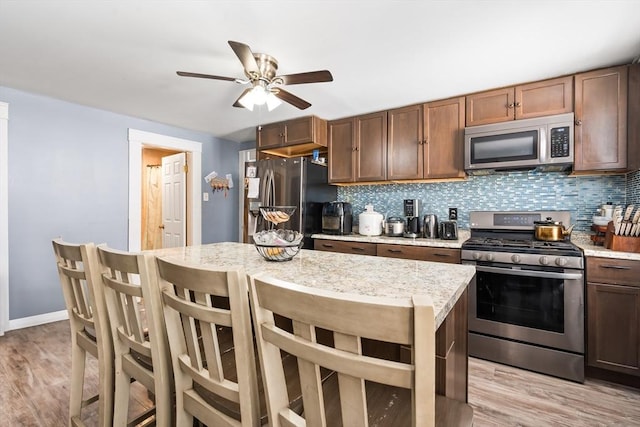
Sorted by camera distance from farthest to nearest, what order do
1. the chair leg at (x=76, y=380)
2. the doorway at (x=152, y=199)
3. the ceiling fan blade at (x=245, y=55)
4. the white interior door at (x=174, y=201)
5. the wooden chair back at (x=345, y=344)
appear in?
the doorway at (x=152, y=199) → the white interior door at (x=174, y=201) → the ceiling fan blade at (x=245, y=55) → the chair leg at (x=76, y=380) → the wooden chair back at (x=345, y=344)

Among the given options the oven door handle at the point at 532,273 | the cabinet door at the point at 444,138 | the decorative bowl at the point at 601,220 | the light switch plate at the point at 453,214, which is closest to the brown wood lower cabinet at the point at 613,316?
the oven door handle at the point at 532,273

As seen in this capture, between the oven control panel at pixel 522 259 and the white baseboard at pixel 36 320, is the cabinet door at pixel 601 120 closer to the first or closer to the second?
the oven control panel at pixel 522 259

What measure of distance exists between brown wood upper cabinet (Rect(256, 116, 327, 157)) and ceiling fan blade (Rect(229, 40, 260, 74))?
63.6 inches

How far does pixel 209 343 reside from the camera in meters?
0.85

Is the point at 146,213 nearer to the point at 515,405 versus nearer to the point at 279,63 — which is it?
the point at 279,63

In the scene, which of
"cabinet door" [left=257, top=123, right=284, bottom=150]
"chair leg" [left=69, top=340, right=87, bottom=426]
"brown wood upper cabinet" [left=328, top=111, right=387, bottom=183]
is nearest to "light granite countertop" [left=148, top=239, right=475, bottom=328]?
"chair leg" [left=69, top=340, right=87, bottom=426]

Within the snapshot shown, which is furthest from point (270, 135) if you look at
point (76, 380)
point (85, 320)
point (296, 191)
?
point (76, 380)

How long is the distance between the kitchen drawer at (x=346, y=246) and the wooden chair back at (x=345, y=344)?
239 cm

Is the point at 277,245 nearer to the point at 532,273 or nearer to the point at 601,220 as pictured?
the point at 532,273

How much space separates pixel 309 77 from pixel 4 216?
10.4 ft

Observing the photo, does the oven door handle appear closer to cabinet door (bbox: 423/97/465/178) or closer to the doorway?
cabinet door (bbox: 423/97/465/178)

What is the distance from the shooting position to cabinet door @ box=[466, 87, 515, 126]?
2.62 meters

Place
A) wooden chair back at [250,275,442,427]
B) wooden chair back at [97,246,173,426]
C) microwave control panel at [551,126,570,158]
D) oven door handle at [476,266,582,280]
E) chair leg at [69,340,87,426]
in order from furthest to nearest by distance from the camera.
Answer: microwave control panel at [551,126,570,158] < oven door handle at [476,266,582,280] < chair leg at [69,340,87,426] < wooden chair back at [97,246,173,426] < wooden chair back at [250,275,442,427]

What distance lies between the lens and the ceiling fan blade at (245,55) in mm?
1592
